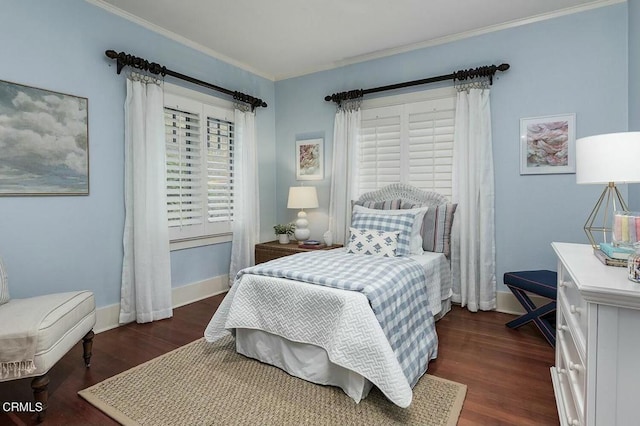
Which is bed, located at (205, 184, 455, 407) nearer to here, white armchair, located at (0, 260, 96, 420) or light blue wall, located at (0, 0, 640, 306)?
white armchair, located at (0, 260, 96, 420)

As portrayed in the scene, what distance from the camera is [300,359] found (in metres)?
2.20

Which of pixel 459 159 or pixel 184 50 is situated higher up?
pixel 184 50

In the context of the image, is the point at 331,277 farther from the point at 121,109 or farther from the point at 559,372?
the point at 121,109

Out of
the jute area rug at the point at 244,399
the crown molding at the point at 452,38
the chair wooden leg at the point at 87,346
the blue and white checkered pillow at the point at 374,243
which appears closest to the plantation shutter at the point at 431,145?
the crown molding at the point at 452,38

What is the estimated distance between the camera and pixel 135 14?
312 cm

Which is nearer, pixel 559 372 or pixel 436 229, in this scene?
pixel 559 372

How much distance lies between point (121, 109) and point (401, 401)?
317 centimetres

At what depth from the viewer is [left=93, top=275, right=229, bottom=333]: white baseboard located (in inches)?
Result: 118

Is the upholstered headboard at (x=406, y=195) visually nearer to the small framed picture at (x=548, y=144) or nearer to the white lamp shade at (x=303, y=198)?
the white lamp shade at (x=303, y=198)


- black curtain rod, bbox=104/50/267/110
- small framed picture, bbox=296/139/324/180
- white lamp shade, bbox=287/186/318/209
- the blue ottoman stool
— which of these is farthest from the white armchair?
the blue ottoman stool

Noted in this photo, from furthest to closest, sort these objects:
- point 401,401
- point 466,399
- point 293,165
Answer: point 293,165, point 466,399, point 401,401

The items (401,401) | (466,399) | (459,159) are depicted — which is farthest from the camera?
(459,159)

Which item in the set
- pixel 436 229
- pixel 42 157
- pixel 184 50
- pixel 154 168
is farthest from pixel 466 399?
pixel 184 50

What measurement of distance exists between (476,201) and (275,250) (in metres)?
2.25
